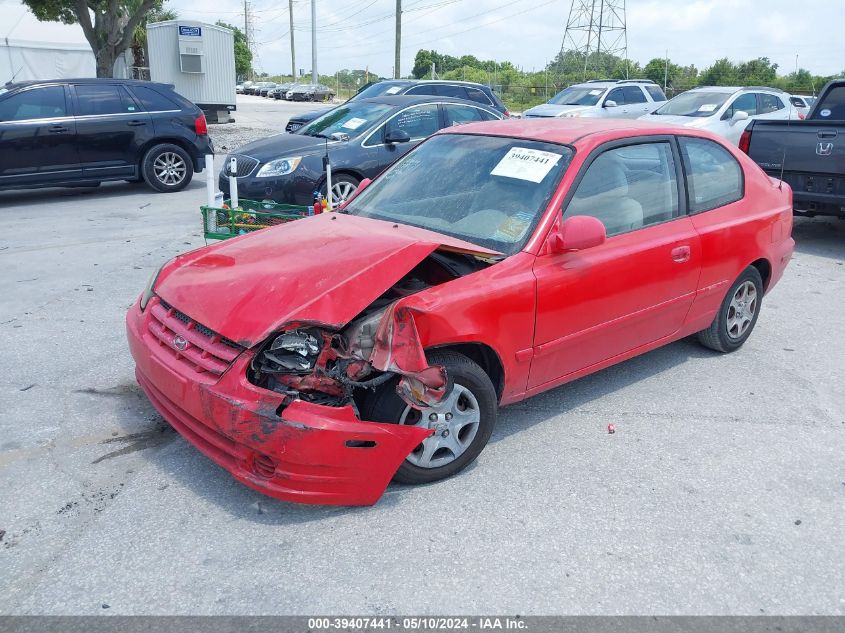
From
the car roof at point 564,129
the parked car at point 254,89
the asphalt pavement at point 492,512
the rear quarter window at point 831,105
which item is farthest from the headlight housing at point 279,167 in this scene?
the parked car at point 254,89

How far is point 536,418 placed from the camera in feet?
14.4

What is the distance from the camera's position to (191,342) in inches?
136

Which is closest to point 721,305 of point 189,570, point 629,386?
point 629,386

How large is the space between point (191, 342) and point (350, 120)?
6977mm

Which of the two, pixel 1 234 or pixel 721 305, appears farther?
pixel 1 234

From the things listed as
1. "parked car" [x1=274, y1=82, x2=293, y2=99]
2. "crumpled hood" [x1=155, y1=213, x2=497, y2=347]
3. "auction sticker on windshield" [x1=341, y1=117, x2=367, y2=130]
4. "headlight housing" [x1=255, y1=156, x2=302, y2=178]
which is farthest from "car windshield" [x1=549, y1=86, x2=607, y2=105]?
"parked car" [x1=274, y1=82, x2=293, y2=99]

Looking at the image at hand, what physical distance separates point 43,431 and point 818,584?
12.4ft

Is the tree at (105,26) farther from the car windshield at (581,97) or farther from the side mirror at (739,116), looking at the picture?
the side mirror at (739,116)

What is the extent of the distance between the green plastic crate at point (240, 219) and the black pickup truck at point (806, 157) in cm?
560

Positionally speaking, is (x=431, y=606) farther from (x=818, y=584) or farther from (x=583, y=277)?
(x=583, y=277)

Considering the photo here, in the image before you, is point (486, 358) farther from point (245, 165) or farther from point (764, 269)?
point (245, 165)

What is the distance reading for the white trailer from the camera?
22.1 metres

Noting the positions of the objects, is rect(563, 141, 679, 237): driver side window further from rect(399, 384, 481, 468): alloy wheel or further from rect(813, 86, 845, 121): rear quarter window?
rect(813, 86, 845, 121): rear quarter window

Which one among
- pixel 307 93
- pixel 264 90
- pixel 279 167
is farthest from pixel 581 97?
pixel 264 90
